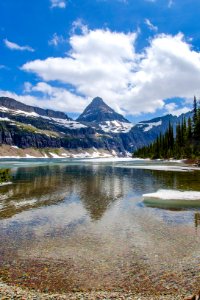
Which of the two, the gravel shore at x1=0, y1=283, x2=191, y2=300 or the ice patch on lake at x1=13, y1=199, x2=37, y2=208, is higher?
the ice patch on lake at x1=13, y1=199, x2=37, y2=208

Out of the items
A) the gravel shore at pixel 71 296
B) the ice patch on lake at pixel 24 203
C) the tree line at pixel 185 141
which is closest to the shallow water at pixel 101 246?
the ice patch on lake at pixel 24 203

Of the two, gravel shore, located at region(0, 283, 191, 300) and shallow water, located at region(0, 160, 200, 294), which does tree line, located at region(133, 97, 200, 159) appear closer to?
shallow water, located at region(0, 160, 200, 294)

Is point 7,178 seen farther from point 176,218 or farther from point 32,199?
point 176,218

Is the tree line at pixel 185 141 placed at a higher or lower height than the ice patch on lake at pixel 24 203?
higher

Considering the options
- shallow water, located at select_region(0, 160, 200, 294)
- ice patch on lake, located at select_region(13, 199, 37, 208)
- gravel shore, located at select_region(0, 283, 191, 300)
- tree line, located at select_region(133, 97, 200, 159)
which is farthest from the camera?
tree line, located at select_region(133, 97, 200, 159)

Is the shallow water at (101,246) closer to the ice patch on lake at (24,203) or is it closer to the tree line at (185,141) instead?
the ice patch on lake at (24,203)

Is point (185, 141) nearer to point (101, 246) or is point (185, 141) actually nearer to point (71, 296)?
point (101, 246)

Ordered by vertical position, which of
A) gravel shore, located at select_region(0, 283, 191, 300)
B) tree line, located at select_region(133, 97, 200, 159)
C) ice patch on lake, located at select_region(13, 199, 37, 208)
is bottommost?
gravel shore, located at select_region(0, 283, 191, 300)

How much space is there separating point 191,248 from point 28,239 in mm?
11534

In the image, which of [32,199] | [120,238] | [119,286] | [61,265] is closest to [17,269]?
[61,265]

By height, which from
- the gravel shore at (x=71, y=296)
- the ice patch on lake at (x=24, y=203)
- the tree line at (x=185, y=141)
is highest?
the tree line at (x=185, y=141)

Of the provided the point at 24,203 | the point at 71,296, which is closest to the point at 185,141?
the point at 24,203

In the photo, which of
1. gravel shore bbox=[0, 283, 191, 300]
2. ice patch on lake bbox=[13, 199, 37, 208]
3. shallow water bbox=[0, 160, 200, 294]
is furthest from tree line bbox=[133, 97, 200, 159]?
gravel shore bbox=[0, 283, 191, 300]

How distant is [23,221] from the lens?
26062 mm
